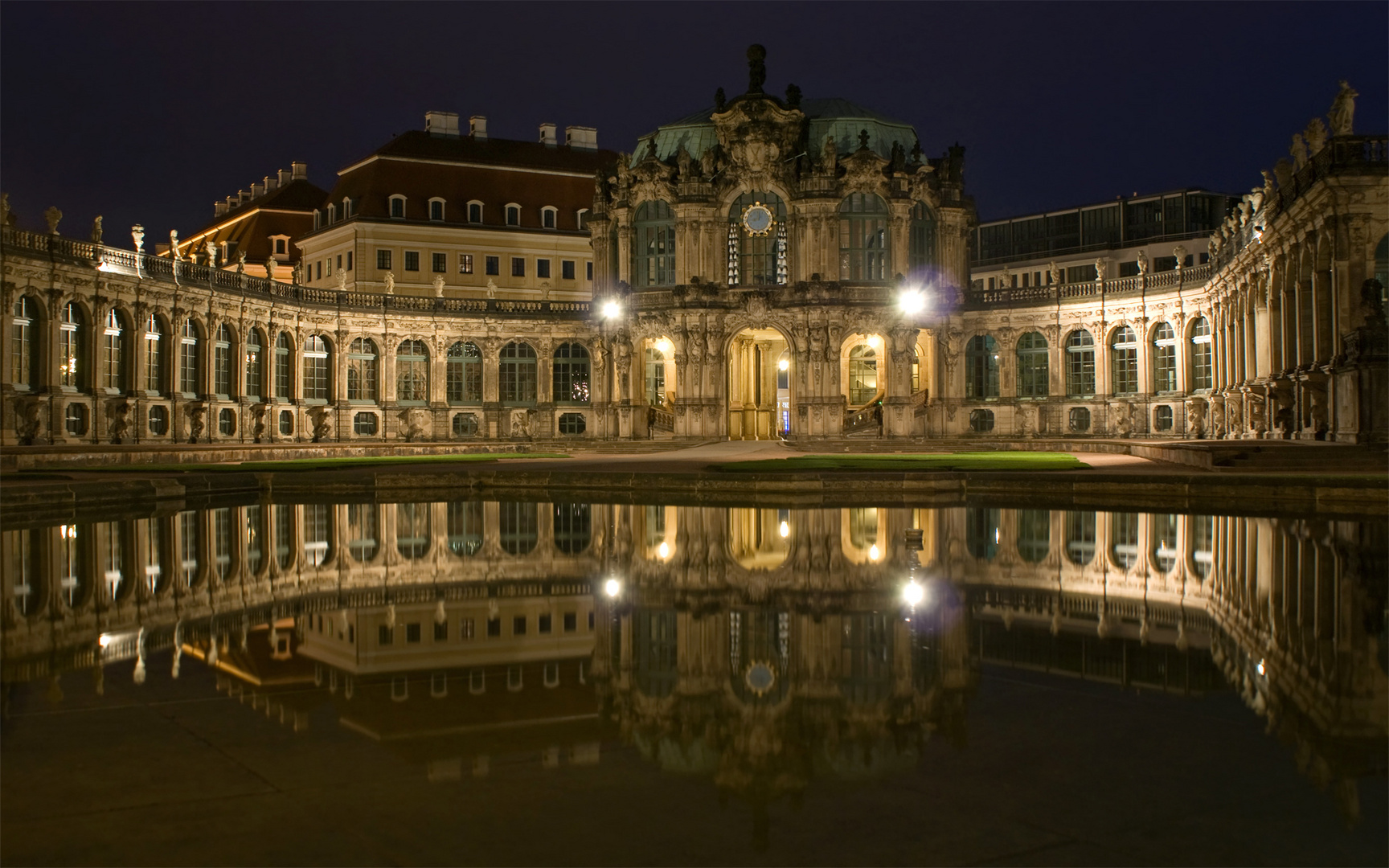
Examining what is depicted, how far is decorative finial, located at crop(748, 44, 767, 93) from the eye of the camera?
2566 inches

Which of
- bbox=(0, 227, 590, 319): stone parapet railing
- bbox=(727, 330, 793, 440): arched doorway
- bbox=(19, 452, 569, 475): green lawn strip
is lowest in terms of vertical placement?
bbox=(19, 452, 569, 475): green lawn strip

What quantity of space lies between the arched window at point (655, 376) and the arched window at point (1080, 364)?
23.2 m

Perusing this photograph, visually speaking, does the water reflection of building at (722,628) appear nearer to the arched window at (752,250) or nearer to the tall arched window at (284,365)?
the tall arched window at (284,365)

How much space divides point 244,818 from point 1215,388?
59327 mm

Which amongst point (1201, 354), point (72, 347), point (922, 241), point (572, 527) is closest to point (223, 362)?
point (72, 347)

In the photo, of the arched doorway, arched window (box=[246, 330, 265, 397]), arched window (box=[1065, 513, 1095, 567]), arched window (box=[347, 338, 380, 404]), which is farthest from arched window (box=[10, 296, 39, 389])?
arched window (box=[1065, 513, 1095, 567])

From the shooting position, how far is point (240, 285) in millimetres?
61406

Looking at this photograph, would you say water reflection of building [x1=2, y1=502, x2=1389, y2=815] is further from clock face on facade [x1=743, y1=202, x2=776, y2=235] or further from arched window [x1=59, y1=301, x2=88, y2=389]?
clock face on facade [x1=743, y1=202, x2=776, y2=235]

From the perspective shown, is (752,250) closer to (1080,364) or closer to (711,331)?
(711,331)

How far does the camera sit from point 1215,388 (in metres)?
58.0

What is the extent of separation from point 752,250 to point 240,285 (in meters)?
27.6

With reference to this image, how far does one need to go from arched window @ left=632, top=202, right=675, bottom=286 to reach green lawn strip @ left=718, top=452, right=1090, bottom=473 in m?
28.4

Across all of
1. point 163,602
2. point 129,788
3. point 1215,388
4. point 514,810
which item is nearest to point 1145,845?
point 514,810

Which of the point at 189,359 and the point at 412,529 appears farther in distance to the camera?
the point at 189,359
